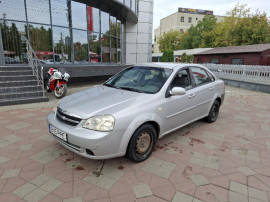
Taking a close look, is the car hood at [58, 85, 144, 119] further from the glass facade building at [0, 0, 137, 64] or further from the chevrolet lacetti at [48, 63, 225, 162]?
the glass facade building at [0, 0, 137, 64]

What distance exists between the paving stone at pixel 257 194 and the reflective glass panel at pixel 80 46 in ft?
32.7

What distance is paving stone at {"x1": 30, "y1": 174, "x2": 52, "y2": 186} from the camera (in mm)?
2418

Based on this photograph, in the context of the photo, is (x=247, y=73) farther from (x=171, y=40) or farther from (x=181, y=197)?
(x=171, y=40)

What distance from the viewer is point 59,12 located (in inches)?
370

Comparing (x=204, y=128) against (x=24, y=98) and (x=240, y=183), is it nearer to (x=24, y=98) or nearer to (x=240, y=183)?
(x=240, y=183)

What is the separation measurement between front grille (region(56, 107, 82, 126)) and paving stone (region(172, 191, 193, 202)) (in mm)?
1618

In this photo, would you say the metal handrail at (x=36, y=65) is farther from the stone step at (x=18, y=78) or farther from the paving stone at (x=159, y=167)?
the paving stone at (x=159, y=167)

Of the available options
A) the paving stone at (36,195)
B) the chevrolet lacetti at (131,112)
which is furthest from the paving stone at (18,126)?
the paving stone at (36,195)

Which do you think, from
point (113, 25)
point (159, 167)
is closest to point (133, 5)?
point (113, 25)

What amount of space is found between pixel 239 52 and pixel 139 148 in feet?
62.3

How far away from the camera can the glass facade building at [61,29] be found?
819 centimetres

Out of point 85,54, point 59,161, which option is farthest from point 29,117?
point 85,54

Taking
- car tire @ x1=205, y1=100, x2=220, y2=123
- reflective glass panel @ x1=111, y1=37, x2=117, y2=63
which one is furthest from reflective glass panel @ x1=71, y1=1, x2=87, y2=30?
car tire @ x1=205, y1=100, x2=220, y2=123

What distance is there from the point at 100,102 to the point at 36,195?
4.77 feet
